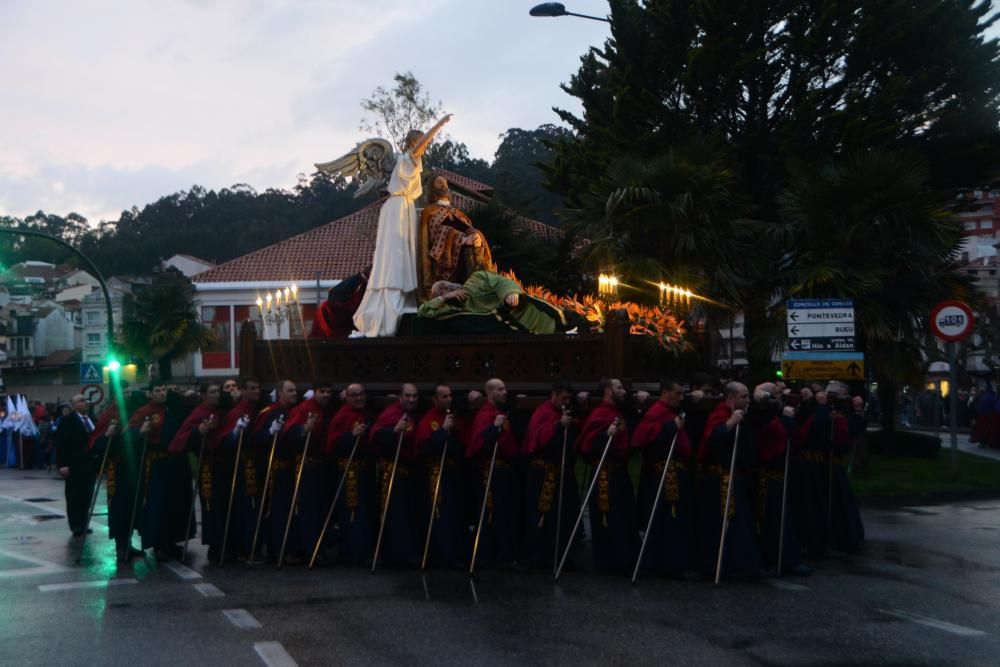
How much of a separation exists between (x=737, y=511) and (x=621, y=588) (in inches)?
48.0

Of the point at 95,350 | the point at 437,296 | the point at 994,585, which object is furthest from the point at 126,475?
the point at 95,350

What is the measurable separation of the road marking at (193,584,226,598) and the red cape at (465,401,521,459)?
8.19 ft

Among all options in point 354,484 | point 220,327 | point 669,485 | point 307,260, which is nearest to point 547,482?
point 669,485

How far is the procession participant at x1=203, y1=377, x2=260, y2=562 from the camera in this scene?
1127 cm

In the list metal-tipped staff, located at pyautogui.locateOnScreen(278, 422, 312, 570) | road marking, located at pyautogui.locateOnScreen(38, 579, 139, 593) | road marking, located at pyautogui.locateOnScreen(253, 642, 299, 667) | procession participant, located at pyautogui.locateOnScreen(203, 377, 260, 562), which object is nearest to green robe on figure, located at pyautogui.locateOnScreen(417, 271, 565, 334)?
metal-tipped staff, located at pyautogui.locateOnScreen(278, 422, 312, 570)

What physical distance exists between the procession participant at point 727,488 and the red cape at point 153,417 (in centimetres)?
543

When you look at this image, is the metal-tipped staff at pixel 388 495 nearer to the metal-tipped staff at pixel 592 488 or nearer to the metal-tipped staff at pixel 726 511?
the metal-tipped staff at pixel 592 488

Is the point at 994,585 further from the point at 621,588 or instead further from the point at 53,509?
the point at 53,509

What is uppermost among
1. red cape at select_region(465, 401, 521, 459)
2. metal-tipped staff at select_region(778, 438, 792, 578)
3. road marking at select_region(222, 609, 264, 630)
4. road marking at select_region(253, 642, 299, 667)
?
red cape at select_region(465, 401, 521, 459)

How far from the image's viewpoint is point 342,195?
8062 centimetres

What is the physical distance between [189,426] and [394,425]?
2266 millimetres

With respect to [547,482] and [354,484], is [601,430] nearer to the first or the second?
[547,482]

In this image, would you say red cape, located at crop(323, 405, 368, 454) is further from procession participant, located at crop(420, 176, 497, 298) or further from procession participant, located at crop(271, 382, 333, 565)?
procession participant, located at crop(420, 176, 497, 298)

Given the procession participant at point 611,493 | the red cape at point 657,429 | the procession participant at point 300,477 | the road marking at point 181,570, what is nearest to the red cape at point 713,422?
the red cape at point 657,429
